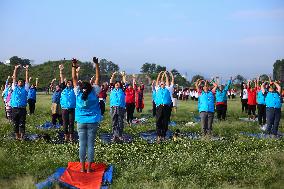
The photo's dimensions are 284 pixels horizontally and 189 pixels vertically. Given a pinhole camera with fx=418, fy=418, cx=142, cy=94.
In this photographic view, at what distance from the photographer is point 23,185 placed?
8227 mm

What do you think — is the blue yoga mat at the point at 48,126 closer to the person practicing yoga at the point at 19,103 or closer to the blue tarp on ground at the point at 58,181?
the person practicing yoga at the point at 19,103

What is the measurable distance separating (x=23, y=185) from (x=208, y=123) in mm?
8775

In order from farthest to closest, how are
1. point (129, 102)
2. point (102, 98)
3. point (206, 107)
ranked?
point (102, 98)
point (129, 102)
point (206, 107)

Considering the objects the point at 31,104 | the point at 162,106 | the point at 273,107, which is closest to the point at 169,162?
the point at 162,106

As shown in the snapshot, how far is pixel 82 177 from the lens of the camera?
8.86 meters

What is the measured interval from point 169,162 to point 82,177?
7.51 feet

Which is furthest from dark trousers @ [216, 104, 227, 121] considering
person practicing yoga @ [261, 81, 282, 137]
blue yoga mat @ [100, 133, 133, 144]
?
blue yoga mat @ [100, 133, 133, 144]

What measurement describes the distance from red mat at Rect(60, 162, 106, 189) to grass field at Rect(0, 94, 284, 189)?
37cm

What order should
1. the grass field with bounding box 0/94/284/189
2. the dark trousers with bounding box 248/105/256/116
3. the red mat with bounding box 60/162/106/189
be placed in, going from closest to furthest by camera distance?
the red mat with bounding box 60/162/106/189 < the grass field with bounding box 0/94/284/189 < the dark trousers with bounding box 248/105/256/116

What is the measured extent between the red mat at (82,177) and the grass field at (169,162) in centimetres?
37

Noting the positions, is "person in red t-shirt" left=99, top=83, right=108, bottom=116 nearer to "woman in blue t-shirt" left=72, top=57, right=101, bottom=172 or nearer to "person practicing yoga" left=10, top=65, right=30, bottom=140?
"person practicing yoga" left=10, top=65, right=30, bottom=140

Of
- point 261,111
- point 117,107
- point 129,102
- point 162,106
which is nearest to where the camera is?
point 162,106

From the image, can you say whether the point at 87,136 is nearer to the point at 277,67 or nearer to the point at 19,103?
the point at 19,103

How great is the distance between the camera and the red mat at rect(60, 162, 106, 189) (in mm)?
8523
